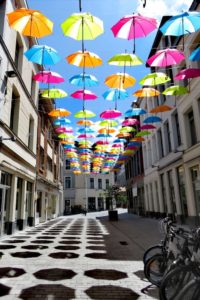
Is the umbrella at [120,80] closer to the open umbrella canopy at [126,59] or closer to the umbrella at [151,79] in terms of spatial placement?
the umbrella at [151,79]

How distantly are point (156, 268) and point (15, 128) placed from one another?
44.3 ft

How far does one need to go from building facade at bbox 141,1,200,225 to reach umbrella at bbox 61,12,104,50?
6.95 meters

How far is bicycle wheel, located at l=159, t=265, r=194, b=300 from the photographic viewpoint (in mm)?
3771

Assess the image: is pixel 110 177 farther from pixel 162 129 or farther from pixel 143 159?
pixel 162 129

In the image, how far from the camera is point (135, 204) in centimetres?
3806

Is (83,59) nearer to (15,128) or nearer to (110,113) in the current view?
(110,113)

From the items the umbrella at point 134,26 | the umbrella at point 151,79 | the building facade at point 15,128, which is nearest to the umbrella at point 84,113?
the building facade at point 15,128

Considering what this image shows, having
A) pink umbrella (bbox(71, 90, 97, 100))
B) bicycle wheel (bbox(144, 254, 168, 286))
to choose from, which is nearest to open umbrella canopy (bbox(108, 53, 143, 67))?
pink umbrella (bbox(71, 90, 97, 100))

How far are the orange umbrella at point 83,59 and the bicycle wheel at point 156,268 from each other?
6993 millimetres

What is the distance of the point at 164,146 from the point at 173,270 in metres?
19.8

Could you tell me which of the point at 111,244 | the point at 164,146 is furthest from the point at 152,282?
the point at 164,146

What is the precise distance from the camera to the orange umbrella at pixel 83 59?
9.28 metres

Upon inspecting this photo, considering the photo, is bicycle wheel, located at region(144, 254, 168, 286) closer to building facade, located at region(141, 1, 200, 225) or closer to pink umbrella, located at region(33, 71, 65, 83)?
pink umbrella, located at region(33, 71, 65, 83)

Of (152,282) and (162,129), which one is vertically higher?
(162,129)
